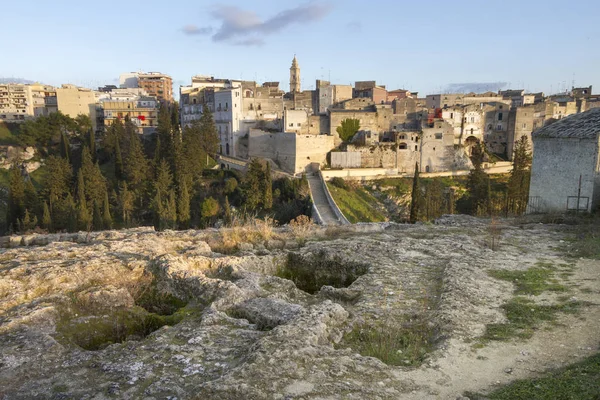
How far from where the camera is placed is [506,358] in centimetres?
431

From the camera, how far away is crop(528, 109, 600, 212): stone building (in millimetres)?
10555

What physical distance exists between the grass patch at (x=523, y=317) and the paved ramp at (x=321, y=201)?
2260 centimetres

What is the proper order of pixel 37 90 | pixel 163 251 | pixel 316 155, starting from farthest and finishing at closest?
pixel 37 90 < pixel 316 155 < pixel 163 251

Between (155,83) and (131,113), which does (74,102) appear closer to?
(131,113)

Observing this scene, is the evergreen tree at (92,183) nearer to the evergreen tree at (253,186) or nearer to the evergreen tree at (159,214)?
the evergreen tree at (159,214)

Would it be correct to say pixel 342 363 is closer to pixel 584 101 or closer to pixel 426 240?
pixel 426 240

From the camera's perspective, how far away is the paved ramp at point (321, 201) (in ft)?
101

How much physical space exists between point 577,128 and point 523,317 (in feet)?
26.0

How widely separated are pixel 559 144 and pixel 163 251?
382 inches

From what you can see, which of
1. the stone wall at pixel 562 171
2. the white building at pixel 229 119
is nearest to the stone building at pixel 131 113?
the white building at pixel 229 119

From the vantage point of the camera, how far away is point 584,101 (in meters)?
57.3

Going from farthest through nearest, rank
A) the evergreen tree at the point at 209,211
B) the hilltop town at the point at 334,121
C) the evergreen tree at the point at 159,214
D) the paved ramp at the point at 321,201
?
the hilltop town at the point at 334,121 < the evergreen tree at the point at 209,211 < the paved ramp at the point at 321,201 < the evergreen tree at the point at 159,214

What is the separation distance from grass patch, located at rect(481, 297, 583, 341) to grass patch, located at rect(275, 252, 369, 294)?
96.4 inches

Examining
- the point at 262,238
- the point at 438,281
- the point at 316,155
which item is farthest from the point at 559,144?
the point at 316,155
